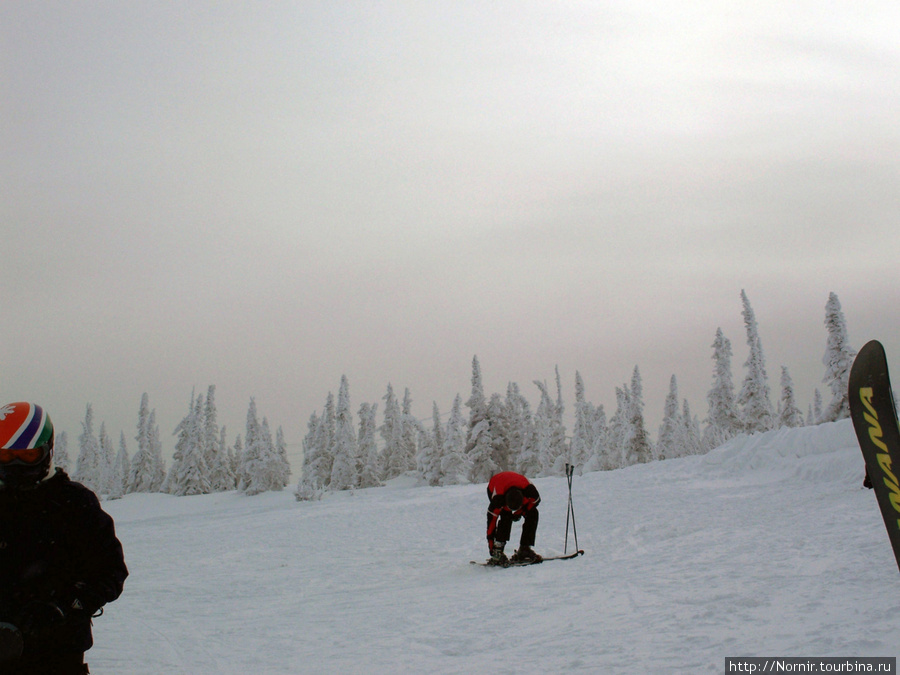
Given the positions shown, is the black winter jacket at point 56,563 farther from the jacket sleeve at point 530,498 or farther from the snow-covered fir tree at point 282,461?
the snow-covered fir tree at point 282,461

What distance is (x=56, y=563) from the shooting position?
10.5ft

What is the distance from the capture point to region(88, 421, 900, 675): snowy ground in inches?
203

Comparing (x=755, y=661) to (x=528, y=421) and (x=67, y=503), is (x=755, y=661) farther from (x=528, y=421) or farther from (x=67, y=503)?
(x=528, y=421)

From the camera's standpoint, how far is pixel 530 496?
10586mm

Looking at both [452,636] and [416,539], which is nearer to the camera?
[452,636]

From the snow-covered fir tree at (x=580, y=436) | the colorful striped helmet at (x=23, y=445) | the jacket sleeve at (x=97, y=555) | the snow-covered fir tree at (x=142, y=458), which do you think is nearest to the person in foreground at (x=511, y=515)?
the jacket sleeve at (x=97, y=555)

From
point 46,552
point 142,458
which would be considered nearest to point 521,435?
point 142,458

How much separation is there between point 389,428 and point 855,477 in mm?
65076

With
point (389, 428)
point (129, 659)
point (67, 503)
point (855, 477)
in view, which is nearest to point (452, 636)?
point (129, 659)

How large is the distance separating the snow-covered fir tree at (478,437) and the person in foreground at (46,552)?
47.7 m

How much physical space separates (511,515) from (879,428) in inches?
270

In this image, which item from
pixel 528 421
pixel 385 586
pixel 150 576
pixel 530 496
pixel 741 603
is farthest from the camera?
pixel 528 421

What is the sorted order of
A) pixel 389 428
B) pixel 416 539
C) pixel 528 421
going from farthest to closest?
pixel 389 428, pixel 528 421, pixel 416 539

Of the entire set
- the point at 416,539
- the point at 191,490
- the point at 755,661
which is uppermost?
the point at 755,661
